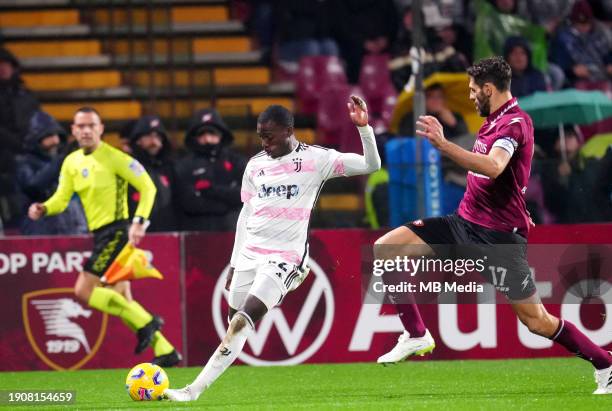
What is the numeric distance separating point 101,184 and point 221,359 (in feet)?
12.8

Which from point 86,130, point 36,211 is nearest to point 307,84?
point 86,130

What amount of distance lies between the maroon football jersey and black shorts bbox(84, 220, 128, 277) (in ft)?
12.8

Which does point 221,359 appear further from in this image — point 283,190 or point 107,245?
point 107,245

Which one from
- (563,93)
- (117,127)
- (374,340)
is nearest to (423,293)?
(374,340)

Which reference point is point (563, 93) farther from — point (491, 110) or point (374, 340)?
point (491, 110)

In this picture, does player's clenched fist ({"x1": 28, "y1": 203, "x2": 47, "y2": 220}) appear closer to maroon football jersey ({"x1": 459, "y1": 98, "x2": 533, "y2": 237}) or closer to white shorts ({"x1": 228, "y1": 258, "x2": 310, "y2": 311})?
white shorts ({"x1": 228, "y1": 258, "x2": 310, "y2": 311})

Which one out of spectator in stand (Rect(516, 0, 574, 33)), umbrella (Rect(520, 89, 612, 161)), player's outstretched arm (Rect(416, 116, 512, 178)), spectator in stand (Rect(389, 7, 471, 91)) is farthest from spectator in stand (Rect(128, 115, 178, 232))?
spectator in stand (Rect(516, 0, 574, 33))

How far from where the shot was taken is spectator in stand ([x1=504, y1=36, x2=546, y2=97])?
57.8ft

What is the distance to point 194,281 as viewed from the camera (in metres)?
14.4

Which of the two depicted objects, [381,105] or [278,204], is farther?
[381,105]

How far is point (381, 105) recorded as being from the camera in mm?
19812

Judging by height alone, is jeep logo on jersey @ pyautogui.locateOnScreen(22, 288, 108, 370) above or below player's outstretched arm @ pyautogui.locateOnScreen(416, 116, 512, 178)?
below

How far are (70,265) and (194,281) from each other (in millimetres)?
1144

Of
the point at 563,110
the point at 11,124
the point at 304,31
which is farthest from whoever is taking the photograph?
the point at 304,31
